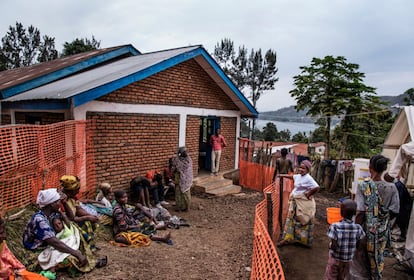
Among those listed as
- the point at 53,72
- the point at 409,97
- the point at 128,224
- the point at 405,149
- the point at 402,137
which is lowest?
the point at 128,224

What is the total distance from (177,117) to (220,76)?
1996mm

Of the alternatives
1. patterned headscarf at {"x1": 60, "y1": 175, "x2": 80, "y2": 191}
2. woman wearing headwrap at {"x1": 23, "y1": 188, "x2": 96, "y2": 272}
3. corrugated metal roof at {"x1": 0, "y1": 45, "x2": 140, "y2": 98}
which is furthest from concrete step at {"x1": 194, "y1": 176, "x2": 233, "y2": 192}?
woman wearing headwrap at {"x1": 23, "y1": 188, "x2": 96, "y2": 272}

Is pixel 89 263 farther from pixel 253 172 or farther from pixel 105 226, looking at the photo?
pixel 253 172

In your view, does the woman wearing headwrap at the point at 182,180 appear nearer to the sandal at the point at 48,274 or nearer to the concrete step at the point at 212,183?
the concrete step at the point at 212,183

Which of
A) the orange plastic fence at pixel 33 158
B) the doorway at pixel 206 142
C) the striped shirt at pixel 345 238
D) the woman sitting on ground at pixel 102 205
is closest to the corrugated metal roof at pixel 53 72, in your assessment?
the orange plastic fence at pixel 33 158

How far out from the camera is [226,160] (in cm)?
1075

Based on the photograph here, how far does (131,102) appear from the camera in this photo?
704 cm

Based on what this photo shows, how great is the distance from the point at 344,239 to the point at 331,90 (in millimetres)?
10946

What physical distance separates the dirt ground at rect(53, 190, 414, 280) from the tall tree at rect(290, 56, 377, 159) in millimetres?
6829

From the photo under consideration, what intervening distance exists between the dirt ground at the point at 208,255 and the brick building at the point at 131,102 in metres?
1.98

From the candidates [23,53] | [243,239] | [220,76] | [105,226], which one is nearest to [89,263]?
[105,226]

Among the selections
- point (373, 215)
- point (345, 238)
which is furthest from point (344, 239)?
point (373, 215)

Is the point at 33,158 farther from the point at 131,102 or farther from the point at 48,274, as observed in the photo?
the point at 131,102

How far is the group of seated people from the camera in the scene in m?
3.26
